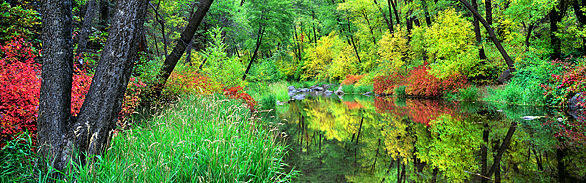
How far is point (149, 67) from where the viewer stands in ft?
21.0

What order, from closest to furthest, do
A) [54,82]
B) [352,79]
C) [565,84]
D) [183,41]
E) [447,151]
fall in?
[54,82], [447,151], [183,41], [565,84], [352,79]

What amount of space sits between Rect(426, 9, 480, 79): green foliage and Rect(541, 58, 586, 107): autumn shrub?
420 cm

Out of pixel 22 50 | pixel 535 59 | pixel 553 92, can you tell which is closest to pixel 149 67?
pixel 22 50

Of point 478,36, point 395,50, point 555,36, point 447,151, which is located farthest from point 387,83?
point 447,151

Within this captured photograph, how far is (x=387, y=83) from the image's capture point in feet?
65.0

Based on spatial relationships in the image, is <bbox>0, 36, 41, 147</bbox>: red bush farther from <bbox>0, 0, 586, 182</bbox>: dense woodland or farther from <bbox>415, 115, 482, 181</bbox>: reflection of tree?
<bbox>415, 115, 482, 181</bbox>: reflection of tree

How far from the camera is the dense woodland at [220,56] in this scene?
2.83 meters

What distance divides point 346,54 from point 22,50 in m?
26.8

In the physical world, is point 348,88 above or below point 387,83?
below

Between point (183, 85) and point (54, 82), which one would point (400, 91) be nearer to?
point (183, 85)

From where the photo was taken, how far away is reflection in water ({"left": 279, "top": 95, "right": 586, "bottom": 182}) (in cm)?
348

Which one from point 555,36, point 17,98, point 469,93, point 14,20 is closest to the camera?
point 17,98

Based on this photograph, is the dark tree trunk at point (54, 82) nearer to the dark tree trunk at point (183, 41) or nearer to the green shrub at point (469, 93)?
the dark tree trunk at point (183, 41)

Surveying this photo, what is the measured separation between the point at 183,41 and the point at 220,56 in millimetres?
5382
